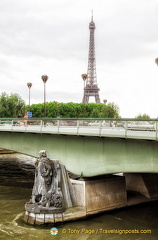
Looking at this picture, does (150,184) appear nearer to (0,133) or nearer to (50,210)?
(50,210)

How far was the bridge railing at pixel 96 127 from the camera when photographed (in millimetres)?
17109

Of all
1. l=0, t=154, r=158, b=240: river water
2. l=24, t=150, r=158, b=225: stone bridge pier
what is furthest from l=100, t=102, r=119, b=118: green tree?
l=24, t=150, r=158, b=225: stone bridge pier

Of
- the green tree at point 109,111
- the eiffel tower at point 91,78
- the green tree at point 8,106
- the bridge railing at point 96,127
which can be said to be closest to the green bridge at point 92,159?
the bridge railing at point 96,127

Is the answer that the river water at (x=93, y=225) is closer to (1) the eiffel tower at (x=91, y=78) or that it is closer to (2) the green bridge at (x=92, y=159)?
(2) the green bridge at (x=92, y=159)

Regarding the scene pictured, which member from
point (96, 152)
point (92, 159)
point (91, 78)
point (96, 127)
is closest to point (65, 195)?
point (92, 159)

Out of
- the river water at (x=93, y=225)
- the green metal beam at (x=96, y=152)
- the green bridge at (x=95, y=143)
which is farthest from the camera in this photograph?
the green metal beam at (x=96, y=152)

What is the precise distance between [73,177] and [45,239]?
6.15 meters

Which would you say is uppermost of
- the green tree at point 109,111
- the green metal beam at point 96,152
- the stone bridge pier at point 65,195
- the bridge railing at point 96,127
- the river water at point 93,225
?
the green tree at point 109,111

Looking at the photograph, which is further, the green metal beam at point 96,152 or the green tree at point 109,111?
the green tree at point 109,111

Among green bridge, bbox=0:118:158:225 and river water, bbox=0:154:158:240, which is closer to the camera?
river water, bbox=0:154:158:240

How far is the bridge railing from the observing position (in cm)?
1711

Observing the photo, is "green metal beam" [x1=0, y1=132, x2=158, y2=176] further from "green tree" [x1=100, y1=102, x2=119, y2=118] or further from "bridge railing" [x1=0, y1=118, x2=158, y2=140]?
"green tree" [x1=100, y1=102, x2=119, y2=118]

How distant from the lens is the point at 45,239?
16.8m

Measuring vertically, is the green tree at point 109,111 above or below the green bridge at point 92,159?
above
